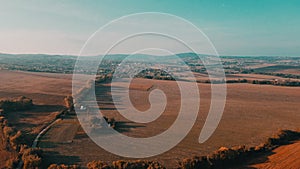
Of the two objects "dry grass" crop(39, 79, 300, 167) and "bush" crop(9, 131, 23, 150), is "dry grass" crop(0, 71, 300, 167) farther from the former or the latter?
"bush" crop(9, 131, 23, 150)

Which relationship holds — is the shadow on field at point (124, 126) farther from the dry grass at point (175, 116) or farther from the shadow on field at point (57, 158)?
the shadow on field at point (57, 158)

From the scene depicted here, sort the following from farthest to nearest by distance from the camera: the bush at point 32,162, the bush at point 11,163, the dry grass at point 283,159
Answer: the bush at point 11,163, the dry grass at point 283,159, the bush at point 32,162

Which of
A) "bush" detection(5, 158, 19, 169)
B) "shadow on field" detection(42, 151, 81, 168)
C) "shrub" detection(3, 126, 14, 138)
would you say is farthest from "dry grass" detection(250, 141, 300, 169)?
"shrub" detection(3, 126, 14, 138)

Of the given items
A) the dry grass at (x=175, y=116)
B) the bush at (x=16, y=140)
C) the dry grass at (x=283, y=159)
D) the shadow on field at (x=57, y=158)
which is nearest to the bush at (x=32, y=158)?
the shadow on field at (x=57, y=158)

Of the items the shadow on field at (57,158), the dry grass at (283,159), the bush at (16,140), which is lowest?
the shadow on field at (57,158)

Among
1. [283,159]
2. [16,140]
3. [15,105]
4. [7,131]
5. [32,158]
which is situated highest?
[15,105]

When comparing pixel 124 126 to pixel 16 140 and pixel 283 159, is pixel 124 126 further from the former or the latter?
pixel 283 159

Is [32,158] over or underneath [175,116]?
underneath

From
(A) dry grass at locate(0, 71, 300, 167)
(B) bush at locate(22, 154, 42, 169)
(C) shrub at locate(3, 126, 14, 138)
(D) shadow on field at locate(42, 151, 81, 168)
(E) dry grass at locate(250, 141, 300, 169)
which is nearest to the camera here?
(B) bush at locate(22, 154, 42, 169)

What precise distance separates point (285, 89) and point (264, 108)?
2067 cm

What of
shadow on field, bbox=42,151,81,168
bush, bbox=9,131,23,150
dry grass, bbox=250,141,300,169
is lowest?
shadow on field, bbox=42,151,81,168

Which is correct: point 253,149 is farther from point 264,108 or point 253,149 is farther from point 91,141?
point 264,108

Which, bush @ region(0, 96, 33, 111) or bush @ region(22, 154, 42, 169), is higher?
bush @ region(0, 96, 33, 111)

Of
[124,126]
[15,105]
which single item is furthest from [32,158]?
[15,105]
